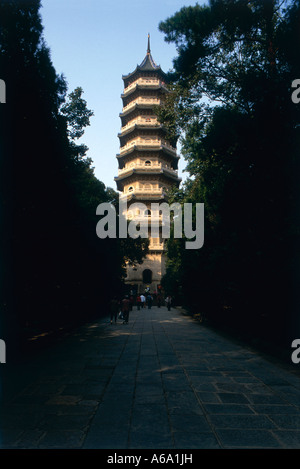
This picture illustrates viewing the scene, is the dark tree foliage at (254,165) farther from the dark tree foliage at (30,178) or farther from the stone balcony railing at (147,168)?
the stone balcony railing at (147,168)

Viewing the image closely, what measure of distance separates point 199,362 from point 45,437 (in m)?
4.03

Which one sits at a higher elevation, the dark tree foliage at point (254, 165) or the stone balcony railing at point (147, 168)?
the stone balcony railing at point (147, 168)

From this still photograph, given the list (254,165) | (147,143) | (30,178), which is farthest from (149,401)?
(147,143)

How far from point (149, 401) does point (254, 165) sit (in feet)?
19.6

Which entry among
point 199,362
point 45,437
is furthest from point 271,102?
point 45,437

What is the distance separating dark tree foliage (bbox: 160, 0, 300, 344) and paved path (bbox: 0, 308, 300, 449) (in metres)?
1.61

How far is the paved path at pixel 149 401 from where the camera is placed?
3074 mm

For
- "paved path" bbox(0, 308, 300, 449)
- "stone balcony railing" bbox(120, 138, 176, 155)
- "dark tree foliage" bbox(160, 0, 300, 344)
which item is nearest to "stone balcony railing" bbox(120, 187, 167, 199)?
"stone balcony railing" bbox(120, 138, 176, 155)

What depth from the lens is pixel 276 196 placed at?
7.09 metres

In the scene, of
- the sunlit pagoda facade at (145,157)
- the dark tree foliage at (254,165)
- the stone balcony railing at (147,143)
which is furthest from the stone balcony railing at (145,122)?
the dark tree foliage at (254,165)

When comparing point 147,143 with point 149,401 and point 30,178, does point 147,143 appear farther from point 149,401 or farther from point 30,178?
point 149,401

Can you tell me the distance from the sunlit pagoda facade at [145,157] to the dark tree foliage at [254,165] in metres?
20.4

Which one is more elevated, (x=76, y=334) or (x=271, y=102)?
(x=271, y=102)

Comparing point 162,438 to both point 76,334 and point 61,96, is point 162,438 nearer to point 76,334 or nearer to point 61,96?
point 61,96
